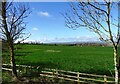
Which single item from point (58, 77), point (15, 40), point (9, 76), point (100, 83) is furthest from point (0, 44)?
point (100, 83)

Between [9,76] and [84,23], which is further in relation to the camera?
[9,76]

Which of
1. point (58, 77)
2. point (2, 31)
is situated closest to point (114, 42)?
point (58, 77)

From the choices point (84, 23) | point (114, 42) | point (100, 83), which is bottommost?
point (100, 83)

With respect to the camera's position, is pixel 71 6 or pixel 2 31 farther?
pixel 2 31

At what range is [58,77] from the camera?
1889 cm

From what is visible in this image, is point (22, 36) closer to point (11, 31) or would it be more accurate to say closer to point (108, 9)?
point (11, 31)

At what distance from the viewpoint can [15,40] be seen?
66.4 feet

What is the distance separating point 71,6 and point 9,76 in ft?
45.1

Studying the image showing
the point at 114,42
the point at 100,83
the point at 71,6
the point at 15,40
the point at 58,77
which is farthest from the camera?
the point at 15,40

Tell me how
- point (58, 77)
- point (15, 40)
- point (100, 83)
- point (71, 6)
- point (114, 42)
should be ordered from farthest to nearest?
point (15, 40), point (58, 77), point (100, 83), point (71, 6), point (114, 42)

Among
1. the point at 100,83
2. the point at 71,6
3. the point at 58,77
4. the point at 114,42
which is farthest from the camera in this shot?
the point at 58,77

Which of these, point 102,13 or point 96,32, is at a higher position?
point 102,13

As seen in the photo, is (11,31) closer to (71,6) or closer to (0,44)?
(0,44)

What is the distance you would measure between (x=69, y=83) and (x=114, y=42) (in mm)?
11064
